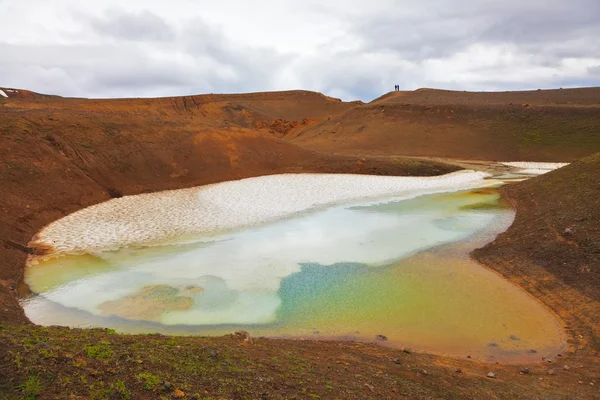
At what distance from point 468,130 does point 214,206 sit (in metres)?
36.8

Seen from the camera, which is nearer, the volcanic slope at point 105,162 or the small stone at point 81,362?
the small stone at point 81,362

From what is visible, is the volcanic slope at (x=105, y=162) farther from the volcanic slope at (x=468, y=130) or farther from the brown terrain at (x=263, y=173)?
the volcanic slope at (x=468, y=130)

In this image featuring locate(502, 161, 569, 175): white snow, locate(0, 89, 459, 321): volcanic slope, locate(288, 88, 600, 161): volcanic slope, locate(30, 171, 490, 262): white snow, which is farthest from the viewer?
locate(288, 88, 600, 161): volcanic slope

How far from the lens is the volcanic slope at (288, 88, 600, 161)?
4312 cm

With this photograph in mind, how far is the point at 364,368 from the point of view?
6484 millimetres

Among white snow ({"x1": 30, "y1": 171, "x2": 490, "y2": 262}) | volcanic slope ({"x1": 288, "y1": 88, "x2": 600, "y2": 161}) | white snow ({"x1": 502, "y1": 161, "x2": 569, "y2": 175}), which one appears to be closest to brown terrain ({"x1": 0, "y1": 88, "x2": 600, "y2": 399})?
volcanic slope ({"x1": 288, "y1": 88, "x2": 600, "y2": 161})

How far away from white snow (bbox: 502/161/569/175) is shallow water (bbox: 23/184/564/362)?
21054 millimetres

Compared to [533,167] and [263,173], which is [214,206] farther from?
[533,167]

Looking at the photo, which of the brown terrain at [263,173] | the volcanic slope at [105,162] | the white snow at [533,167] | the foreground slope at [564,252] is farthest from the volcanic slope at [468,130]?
the foreground slope at [564,252]

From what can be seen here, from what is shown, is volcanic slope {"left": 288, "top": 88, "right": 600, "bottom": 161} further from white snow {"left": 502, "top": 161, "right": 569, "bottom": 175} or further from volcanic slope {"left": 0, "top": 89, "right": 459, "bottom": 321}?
volcanic slope {"left": 0, "top": 89, "right": 459, "bottom": 321}

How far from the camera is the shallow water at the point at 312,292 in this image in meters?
8.93

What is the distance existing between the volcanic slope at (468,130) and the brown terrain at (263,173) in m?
0.22

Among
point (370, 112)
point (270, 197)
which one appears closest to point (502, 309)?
point (270, 197)

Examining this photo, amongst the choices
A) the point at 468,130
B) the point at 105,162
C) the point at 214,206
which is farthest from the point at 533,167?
the point at 105,162
